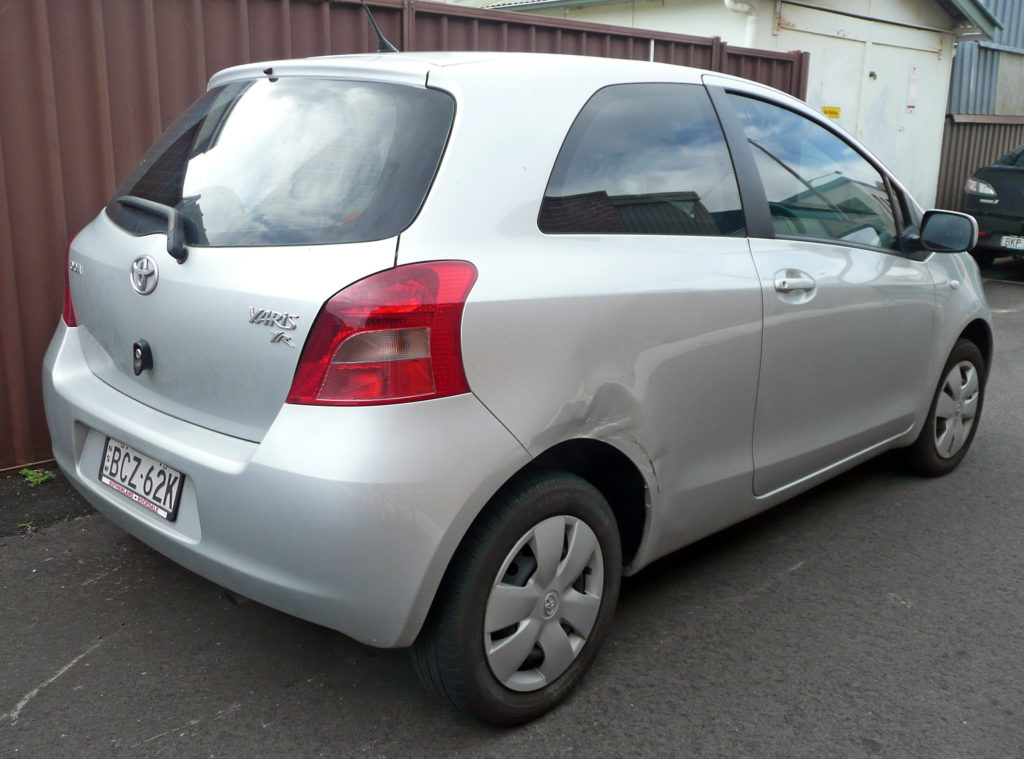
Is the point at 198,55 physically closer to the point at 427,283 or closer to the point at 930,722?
the point at 427,283

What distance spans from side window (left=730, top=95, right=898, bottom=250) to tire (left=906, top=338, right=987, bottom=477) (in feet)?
2.65

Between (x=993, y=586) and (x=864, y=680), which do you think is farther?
(x=993, y=586)

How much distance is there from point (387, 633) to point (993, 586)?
2319 millimetres

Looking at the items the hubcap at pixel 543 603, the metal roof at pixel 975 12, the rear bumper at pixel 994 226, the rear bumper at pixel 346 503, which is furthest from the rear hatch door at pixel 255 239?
the metal roof at pixel 975 12

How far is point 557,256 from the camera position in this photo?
2.55m

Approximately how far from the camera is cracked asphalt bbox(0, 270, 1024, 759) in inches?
101

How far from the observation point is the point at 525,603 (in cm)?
252

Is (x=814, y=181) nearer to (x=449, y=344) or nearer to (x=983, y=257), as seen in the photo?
(x=449, y=344)

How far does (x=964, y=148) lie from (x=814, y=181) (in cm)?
1133

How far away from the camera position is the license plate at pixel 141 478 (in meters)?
2.48

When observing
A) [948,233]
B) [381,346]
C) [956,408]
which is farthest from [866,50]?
[381,346]

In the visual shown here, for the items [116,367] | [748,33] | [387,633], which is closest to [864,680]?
[387,633]

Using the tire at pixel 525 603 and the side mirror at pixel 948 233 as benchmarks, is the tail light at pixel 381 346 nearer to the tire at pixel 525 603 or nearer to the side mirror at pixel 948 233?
the tire at pixel 525 603

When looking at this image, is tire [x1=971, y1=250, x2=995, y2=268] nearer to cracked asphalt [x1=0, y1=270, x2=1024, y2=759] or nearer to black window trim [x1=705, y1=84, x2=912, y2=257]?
cracked asphalt [x1=0, y1=270, x2=1024, y2=759]
